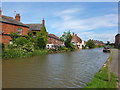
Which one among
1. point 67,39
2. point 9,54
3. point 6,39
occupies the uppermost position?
point 67,39

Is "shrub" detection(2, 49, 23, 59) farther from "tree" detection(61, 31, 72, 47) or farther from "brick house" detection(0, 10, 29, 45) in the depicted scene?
"tree" detection(61, 31, 72, 47)

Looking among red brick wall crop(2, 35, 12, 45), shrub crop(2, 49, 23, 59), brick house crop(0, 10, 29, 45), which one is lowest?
shrub crop(2, 49, 23, 59)

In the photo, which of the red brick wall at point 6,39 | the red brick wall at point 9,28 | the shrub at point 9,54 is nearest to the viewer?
the shrub at point 9,54

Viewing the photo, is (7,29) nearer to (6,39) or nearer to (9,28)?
(9,28)

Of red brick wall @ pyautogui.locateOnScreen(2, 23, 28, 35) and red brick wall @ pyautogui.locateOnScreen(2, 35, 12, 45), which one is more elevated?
red brick wall @ pyautogui.locateOnScreen(2, 23, 28, 35)

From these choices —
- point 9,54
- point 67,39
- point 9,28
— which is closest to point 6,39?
point 9,28

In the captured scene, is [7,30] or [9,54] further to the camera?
[7,30]

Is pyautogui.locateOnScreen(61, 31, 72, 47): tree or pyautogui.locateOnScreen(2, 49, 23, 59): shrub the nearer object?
pyautogui.locateOnScreen(2, 49, 23, 59): shrub

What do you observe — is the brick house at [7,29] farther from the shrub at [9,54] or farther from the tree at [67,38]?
the tree at [67,38]

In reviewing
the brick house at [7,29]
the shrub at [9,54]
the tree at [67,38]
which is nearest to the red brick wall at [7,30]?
the brick house at [7,29]

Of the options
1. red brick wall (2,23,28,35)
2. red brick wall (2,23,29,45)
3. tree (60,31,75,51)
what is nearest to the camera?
red brick wall (2,23,29,45)

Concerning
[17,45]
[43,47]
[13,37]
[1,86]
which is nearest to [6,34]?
[13,37]

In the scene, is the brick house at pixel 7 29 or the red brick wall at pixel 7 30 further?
the red brick wall at pixel 7 30

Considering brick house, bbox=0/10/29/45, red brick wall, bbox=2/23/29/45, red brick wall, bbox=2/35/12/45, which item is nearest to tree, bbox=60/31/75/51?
brick house, bbox=0/10/29/45
